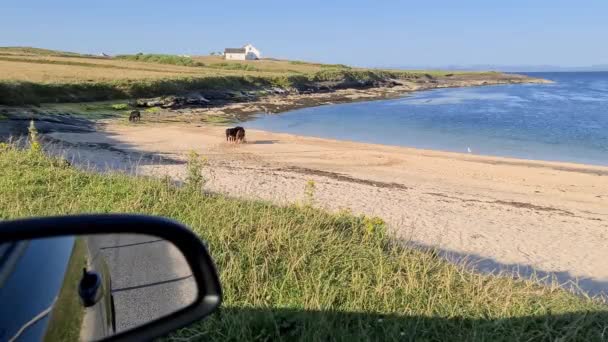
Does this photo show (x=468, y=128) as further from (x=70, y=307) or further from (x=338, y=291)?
(x=70, y=307)

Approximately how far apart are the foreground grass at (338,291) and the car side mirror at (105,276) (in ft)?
5.43

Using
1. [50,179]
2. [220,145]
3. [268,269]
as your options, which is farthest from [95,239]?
[220,145]

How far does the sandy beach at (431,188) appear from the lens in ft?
31.2

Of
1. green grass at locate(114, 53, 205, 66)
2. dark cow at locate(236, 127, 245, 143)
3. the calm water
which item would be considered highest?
green grass at locate(114, 53, 205, 66)

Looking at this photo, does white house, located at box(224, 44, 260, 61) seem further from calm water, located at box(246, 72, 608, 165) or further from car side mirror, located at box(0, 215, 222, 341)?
car side mirror, located at box(0, 215, 222, 341)

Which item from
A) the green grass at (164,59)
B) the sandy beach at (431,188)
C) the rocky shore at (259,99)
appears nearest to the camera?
the sandy beach at (431,188)

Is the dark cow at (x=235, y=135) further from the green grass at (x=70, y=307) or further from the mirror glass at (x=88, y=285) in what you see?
the green grass at (x=70, y=307)

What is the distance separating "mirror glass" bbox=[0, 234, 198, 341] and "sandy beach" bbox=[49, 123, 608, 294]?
6056mm

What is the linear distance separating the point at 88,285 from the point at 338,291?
2893 mm

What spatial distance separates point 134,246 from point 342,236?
4.41 meters

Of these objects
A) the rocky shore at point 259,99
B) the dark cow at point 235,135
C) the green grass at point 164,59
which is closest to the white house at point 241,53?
the green grass at point 164,59

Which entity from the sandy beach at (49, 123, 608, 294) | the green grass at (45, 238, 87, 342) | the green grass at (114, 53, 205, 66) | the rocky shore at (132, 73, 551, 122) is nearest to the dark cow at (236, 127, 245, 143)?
the sandy beach at (49, 123, 608, 294)

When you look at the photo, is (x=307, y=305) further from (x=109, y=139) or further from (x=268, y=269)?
(x=109, y=139)

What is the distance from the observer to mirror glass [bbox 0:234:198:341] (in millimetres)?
1326
